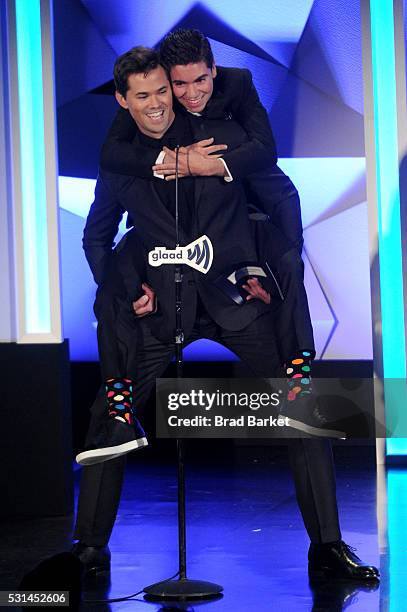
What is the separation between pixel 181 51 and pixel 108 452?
4.99 ft

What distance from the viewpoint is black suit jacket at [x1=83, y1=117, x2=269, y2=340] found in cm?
448

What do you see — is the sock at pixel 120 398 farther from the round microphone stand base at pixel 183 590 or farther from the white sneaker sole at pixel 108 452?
the round microphone stand base at pixel 183 590

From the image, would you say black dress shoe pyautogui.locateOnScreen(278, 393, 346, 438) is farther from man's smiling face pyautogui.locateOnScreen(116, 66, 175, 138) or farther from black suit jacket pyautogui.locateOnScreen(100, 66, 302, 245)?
man's smiling face pyautogui.locateOnScreen(116, 66, 175, 138)

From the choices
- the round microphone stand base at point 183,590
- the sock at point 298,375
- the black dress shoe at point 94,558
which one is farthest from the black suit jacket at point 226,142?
the round microphone stand base at point 183,590

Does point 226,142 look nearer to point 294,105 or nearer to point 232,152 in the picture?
point 232,152

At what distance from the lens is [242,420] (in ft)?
14.9

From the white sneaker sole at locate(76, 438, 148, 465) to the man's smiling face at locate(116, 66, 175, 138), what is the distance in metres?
1.17

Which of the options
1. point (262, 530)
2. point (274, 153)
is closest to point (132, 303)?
point (274, 153)

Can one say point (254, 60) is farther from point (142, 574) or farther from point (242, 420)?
point (142, 574)

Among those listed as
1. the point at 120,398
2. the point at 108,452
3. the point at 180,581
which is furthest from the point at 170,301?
the point at 180,581

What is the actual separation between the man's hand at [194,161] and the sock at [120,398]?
75 centimetres

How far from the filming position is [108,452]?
4.21 m

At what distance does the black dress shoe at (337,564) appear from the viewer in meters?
4.12

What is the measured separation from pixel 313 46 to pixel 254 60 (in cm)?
34
